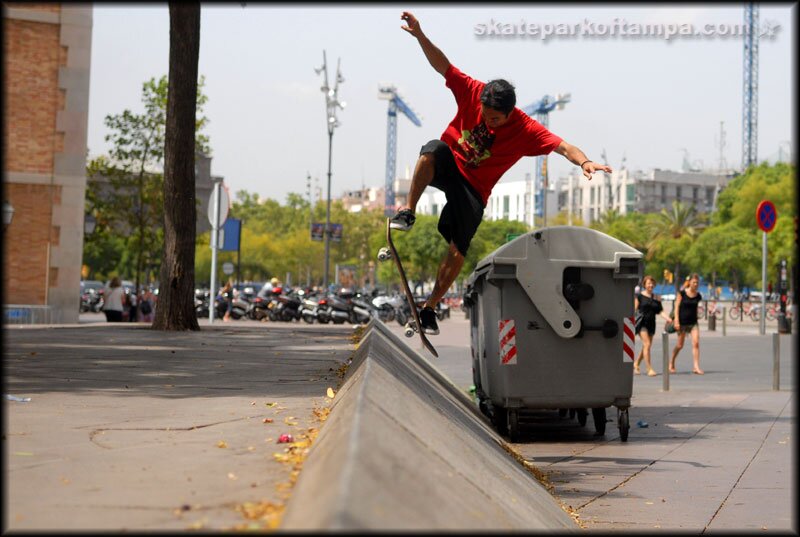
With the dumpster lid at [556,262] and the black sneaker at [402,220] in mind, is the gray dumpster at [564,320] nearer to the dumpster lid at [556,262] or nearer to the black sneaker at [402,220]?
the dumpster lid at [556,262]

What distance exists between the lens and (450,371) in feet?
65.0

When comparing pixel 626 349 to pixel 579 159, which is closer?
pixel 579 159

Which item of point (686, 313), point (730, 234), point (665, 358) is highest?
point (730, 234)

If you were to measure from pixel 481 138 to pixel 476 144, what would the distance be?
0.25 ft

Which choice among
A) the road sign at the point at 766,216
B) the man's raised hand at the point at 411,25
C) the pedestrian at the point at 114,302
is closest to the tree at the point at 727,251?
the road sign at the point at 766,216

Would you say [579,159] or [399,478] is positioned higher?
[579,159]

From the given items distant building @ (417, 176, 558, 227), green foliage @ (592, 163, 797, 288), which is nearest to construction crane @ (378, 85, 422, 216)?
distant building @ (417, 176, 558, 227)

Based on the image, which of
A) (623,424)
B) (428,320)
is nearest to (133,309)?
(623,424)

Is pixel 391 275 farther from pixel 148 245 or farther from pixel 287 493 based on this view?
pixel 287 493

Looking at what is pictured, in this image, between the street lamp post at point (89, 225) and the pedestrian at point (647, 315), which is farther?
the street lamp post at point (89, 225)

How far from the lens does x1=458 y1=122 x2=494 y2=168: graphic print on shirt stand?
26.8 feet

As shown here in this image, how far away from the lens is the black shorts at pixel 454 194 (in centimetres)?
836

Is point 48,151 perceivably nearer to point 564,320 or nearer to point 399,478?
point 564,320

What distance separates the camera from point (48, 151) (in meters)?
30.7
